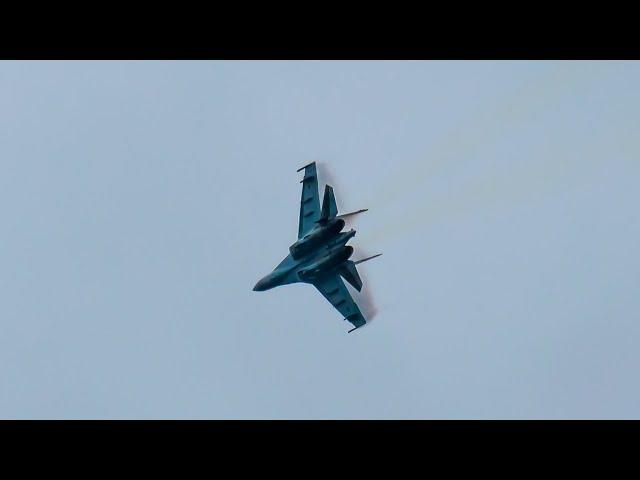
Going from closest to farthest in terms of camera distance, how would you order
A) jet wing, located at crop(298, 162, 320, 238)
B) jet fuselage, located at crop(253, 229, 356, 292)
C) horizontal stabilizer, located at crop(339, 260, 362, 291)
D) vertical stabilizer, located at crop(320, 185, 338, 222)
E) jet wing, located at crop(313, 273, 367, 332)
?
1. vertical stabilizer, located at crop(320, 185, 338, 222)
2. jet fuselage, located at crop(253, 229, 356, 292)
3. horizontal stabilizer, located at crop(339, 260, 362, 291)
4. jet wing, located at crop(298, 162, 320, 238)
5. jet wing, located at crop(313, 273, 367, 332)

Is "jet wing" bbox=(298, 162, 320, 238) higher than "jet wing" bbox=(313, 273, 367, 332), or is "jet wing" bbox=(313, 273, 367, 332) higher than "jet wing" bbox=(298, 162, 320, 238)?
"jet wing" bbox=(298, 162, 320, 238)

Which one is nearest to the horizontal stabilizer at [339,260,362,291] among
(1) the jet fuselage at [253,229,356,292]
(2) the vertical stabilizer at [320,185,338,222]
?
(1) the jet fuselage at [253,229,356,292]

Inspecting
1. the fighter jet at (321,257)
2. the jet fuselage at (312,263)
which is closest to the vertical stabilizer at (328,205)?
the fighter jet at (321,257)

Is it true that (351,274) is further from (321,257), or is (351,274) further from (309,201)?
(309,201)

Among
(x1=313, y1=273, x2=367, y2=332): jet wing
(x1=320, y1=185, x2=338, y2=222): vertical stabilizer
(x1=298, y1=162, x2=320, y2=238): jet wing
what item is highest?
(x1=298, y1=162, x2=320, y2=238): jet wing

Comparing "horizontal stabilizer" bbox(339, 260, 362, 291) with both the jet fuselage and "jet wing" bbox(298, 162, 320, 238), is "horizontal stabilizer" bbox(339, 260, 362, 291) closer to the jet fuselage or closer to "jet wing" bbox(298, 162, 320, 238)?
the jet fuselage

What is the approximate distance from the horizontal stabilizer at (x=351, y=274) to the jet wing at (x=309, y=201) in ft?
10.1

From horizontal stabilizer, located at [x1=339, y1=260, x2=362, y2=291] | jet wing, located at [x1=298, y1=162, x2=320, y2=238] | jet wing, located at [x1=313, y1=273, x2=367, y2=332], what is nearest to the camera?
horizontal stabilizer, located at [x1=339, y1=260, x2=362, y2=291]

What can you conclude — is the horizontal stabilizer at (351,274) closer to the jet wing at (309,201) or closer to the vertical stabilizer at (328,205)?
Result: the jet wing at (309,201)

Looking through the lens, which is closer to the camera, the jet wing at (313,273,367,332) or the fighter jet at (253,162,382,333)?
the fighter jet at (253,162,382,333)

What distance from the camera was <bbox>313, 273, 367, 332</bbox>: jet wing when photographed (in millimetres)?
61031

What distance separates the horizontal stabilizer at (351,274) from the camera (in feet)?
194
